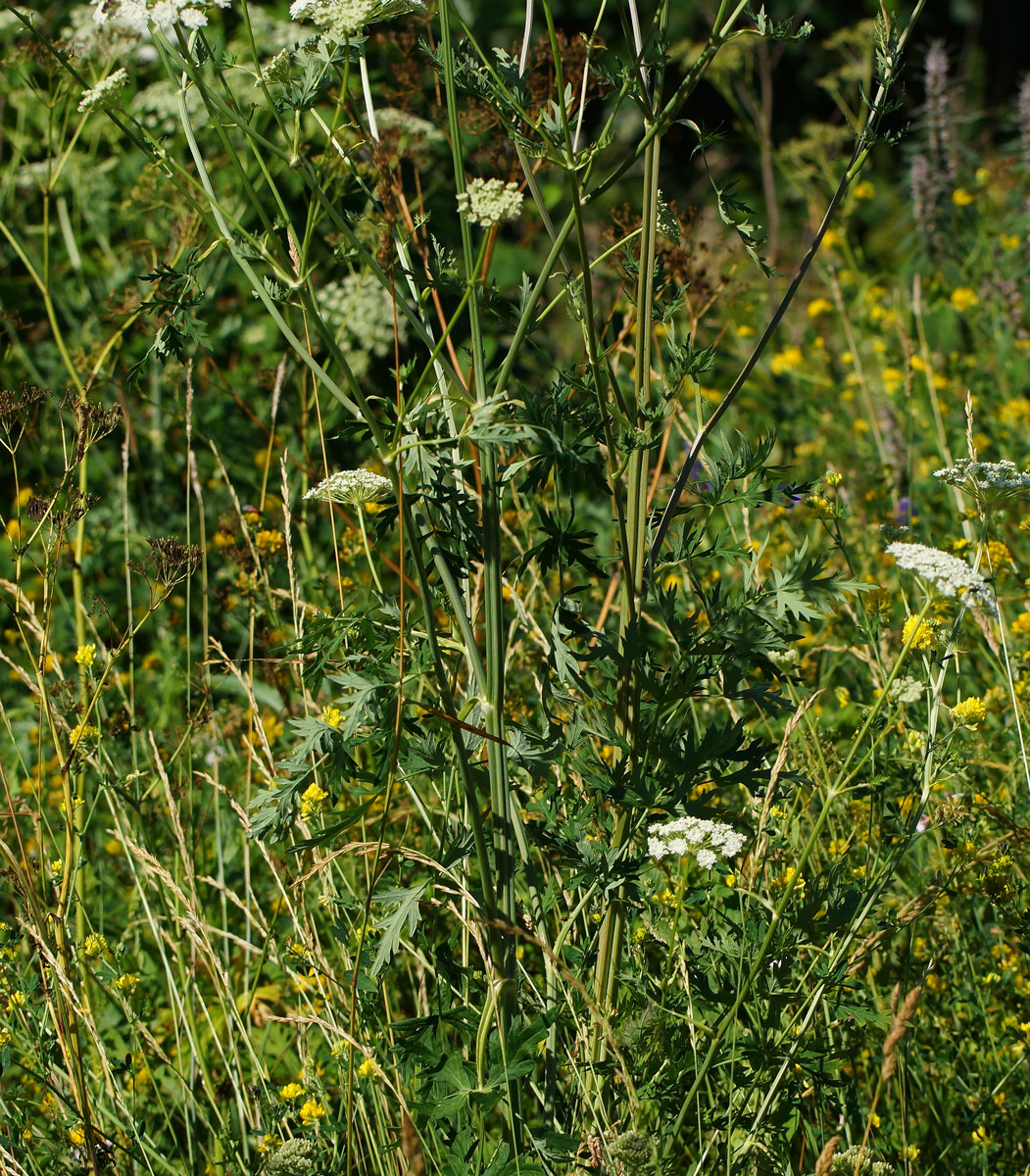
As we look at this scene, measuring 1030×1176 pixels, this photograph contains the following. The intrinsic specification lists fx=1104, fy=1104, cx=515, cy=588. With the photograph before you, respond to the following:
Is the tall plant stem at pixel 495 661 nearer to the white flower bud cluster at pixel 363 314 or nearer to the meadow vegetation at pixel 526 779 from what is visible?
the meadow vegetation at pixel 526 779

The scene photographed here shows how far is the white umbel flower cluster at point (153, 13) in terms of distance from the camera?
1209mm

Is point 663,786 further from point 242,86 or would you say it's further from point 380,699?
point 242,86

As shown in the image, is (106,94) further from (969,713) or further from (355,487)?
(969,713)

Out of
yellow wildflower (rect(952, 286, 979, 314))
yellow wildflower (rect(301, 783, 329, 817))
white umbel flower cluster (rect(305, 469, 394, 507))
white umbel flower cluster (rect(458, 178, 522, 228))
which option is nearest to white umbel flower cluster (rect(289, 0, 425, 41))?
white umbel flower cluster (rect(458, 178, 522, 228))

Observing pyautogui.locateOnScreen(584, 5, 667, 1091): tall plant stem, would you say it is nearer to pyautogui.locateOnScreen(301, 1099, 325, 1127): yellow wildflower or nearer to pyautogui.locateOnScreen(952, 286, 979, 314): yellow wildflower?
pyautogui.locateOnScreen(301, 1099, 325, 1127): yellow wildflower

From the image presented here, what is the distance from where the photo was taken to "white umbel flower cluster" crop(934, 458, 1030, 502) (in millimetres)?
1403

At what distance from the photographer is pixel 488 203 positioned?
1.18 m

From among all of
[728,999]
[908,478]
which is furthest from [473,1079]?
[908,478]

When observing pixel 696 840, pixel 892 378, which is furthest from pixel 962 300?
pixel 696 840

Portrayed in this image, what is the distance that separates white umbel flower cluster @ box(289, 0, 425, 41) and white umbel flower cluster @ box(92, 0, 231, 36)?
108mm

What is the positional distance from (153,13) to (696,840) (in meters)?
1.09

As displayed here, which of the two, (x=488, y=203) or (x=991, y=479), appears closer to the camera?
(x=488, y=203)

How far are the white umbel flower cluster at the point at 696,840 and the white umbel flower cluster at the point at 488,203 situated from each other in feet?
2.25

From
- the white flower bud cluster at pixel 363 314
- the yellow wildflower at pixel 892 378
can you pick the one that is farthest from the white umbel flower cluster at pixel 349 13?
the yellow wildflower at pixel 892 378
